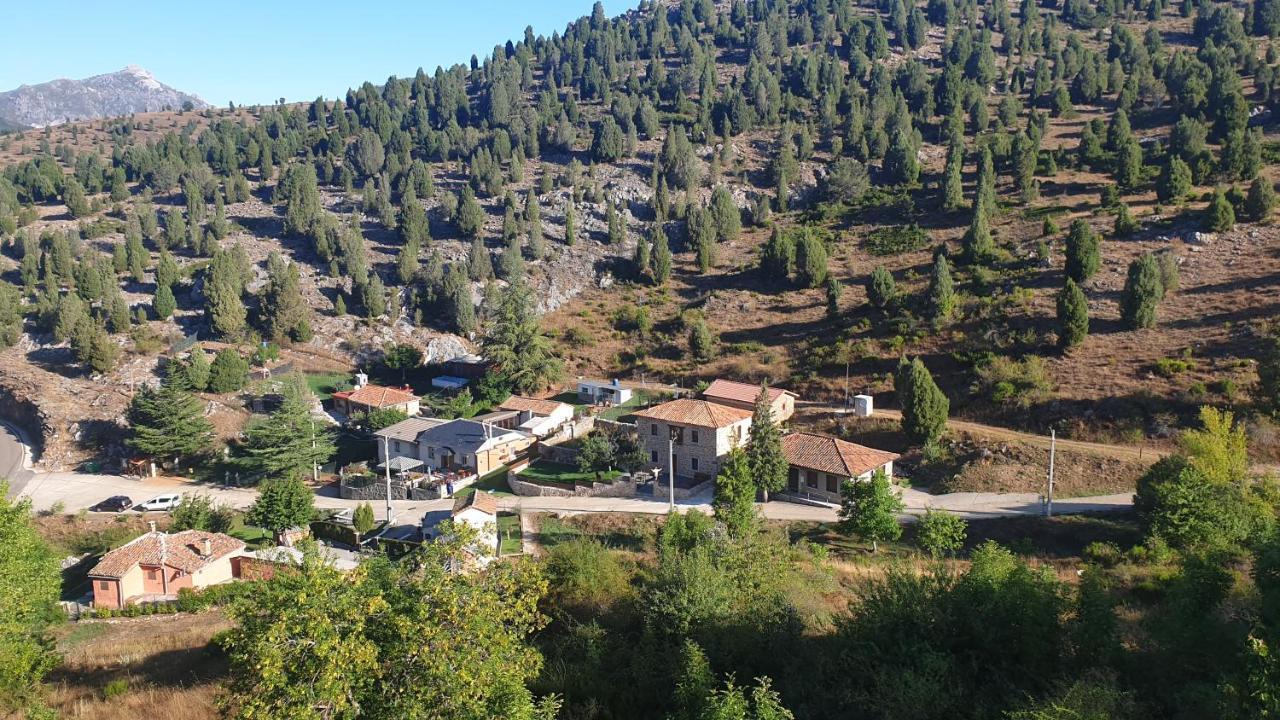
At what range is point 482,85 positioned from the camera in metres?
148

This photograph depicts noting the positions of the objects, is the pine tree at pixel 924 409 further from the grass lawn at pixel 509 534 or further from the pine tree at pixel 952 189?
the pine tree at pixel 952 189

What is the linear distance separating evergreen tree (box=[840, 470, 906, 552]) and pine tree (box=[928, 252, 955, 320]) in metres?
23.7

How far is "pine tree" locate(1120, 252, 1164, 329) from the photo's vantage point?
45.3 metres

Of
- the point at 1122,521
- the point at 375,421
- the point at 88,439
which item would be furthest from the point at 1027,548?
the point at 88,439

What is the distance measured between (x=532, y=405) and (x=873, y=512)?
2704 centimetres

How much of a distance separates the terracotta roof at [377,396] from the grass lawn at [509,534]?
20188mm

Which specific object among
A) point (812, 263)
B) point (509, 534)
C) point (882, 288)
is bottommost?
point (509, 534)

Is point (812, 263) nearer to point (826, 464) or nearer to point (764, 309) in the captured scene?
point (764, 309)

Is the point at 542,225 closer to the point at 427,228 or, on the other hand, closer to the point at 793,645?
the point at 427,228

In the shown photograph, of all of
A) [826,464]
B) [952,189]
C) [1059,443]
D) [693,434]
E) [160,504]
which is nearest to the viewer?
[826,464]

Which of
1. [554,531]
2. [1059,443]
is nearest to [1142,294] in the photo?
[1059,443]

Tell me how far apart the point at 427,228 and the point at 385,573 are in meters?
76.9

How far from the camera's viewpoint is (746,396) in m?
48.8

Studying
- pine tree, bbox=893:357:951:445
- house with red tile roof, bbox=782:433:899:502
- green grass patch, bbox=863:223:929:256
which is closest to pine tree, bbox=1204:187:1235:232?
green grass patch, bbox=863:223:929:256
